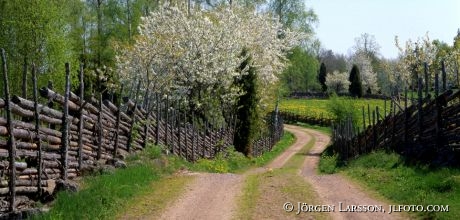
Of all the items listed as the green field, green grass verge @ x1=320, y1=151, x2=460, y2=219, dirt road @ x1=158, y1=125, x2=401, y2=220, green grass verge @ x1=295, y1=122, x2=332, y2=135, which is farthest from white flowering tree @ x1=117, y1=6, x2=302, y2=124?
the green field

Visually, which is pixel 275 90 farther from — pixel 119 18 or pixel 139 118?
pixel 139 118

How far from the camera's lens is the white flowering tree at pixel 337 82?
327 feet

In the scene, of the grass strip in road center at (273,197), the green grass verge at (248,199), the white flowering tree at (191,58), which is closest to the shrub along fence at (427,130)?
the grass strip in road center at (273,197)

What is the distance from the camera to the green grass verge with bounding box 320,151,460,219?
33.7 feet

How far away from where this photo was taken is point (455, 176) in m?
11.6

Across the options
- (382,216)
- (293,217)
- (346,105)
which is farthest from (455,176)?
(346,105)

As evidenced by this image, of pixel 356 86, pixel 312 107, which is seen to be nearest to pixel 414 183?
pixel 312 107

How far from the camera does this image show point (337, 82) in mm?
100875

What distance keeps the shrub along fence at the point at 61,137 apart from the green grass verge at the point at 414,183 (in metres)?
6.88

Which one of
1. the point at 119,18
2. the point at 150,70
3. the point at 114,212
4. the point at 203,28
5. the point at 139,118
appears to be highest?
the point at 119,18

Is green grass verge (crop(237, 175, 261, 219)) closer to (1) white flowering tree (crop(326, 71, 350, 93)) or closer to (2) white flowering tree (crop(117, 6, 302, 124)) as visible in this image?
(2) white flowering tree (crop(117, 6, 302, 124))

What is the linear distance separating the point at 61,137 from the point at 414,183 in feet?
26.0

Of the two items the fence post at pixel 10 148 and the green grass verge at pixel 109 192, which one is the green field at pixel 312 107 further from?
the fence post at pixel 10 148

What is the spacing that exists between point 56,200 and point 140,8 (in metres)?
37.3
